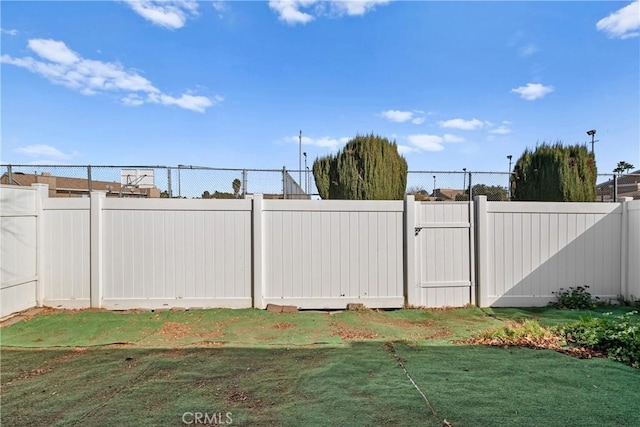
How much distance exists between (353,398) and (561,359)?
2.37 metres

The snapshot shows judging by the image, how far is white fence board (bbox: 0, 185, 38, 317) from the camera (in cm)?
477

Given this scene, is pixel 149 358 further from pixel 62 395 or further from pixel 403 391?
pixel 403 391

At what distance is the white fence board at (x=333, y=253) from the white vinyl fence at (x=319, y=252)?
0.02m

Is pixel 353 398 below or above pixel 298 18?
below

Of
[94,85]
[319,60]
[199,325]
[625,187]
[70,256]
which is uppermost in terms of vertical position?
[319,60]

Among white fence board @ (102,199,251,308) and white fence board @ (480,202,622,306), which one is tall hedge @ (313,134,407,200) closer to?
white fence board @ (480,202,622,306)

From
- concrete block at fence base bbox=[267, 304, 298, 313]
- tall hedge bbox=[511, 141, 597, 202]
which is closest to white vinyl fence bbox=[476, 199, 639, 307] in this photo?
tall hedge bbox=[511, 141, 597, 202]

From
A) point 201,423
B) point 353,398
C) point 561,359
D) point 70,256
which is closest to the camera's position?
point 201,423

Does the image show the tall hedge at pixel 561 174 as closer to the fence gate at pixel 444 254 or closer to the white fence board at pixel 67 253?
the fence gate at pixel 444 254

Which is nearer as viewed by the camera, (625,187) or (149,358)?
(149,358)

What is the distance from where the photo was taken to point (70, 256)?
5332 mm

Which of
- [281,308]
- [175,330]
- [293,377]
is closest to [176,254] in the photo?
[175,330]

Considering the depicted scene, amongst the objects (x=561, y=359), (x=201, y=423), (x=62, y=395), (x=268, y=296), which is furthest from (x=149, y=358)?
(x=561, y=359)

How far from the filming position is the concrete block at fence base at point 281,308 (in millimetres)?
5277
